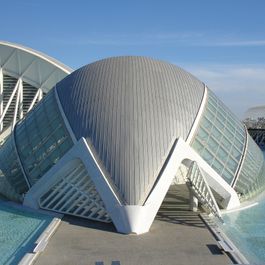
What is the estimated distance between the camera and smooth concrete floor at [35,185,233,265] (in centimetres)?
1257

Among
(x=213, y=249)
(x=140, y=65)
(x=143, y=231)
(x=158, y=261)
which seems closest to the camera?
(x=158, y=261)

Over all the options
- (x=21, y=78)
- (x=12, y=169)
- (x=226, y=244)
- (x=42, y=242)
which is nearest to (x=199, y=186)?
(x=226, y=244)

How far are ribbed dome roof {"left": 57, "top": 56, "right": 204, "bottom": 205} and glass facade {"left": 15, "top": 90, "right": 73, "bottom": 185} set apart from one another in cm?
61

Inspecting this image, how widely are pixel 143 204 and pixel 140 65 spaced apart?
7990mm

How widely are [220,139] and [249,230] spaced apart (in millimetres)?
5088

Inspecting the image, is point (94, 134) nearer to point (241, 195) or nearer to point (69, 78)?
point (69, 78)

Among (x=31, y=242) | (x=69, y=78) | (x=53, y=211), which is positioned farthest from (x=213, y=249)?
(x=69, y=78)

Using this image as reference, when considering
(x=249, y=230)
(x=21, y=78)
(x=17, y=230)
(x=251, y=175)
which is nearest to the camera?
(x=17, y=230)

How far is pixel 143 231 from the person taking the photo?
49.9ft

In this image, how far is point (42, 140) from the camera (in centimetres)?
1933

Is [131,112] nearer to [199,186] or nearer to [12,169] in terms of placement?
[199,186]

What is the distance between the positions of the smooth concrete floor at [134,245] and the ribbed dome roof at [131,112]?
1.49 metres

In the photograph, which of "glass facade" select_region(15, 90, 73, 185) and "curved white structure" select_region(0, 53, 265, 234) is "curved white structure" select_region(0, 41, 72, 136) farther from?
"curved white structure" select_region(0, 53, 265, 234)

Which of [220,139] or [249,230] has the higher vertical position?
[220,139]
